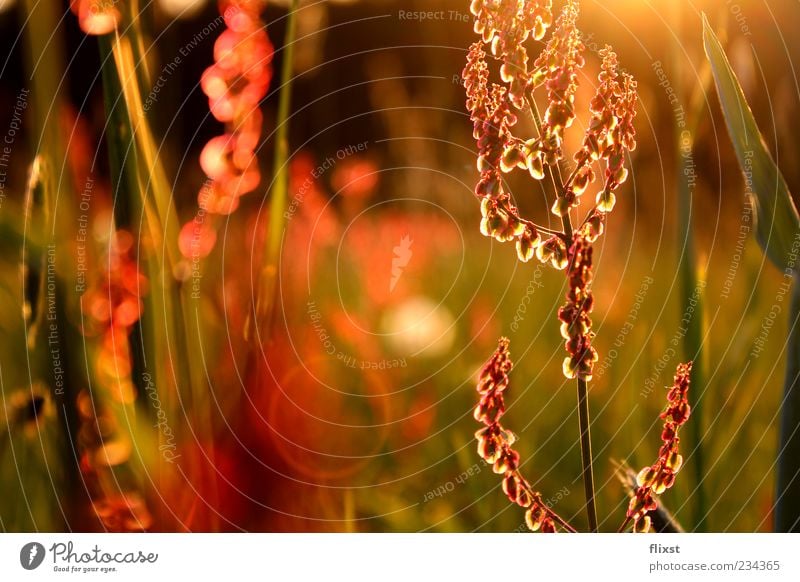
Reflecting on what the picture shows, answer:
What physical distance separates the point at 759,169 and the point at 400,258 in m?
0.32

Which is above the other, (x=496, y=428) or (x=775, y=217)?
(x=775, y=217)

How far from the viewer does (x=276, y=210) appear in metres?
0.66

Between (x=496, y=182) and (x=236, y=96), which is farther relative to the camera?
(x=236, y=96)

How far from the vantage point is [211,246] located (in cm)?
66

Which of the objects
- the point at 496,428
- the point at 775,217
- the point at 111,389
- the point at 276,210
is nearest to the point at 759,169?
the point at 775,217

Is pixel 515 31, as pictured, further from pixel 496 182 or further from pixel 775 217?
pixel 775 217

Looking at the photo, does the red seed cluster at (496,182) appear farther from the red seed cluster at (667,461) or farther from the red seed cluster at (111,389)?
the red seed cluster at (111,389)

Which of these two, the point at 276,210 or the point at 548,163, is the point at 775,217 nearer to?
the point at 548,163

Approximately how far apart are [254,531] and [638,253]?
1.45ft

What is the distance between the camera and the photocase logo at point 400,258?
0.69 meters

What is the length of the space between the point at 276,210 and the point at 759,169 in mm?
407

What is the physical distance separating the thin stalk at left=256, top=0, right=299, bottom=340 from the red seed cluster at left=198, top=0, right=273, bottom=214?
0.06ft

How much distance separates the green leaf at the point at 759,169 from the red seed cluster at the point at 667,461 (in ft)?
0.42

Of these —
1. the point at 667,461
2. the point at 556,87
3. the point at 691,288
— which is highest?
the point at 556,87
